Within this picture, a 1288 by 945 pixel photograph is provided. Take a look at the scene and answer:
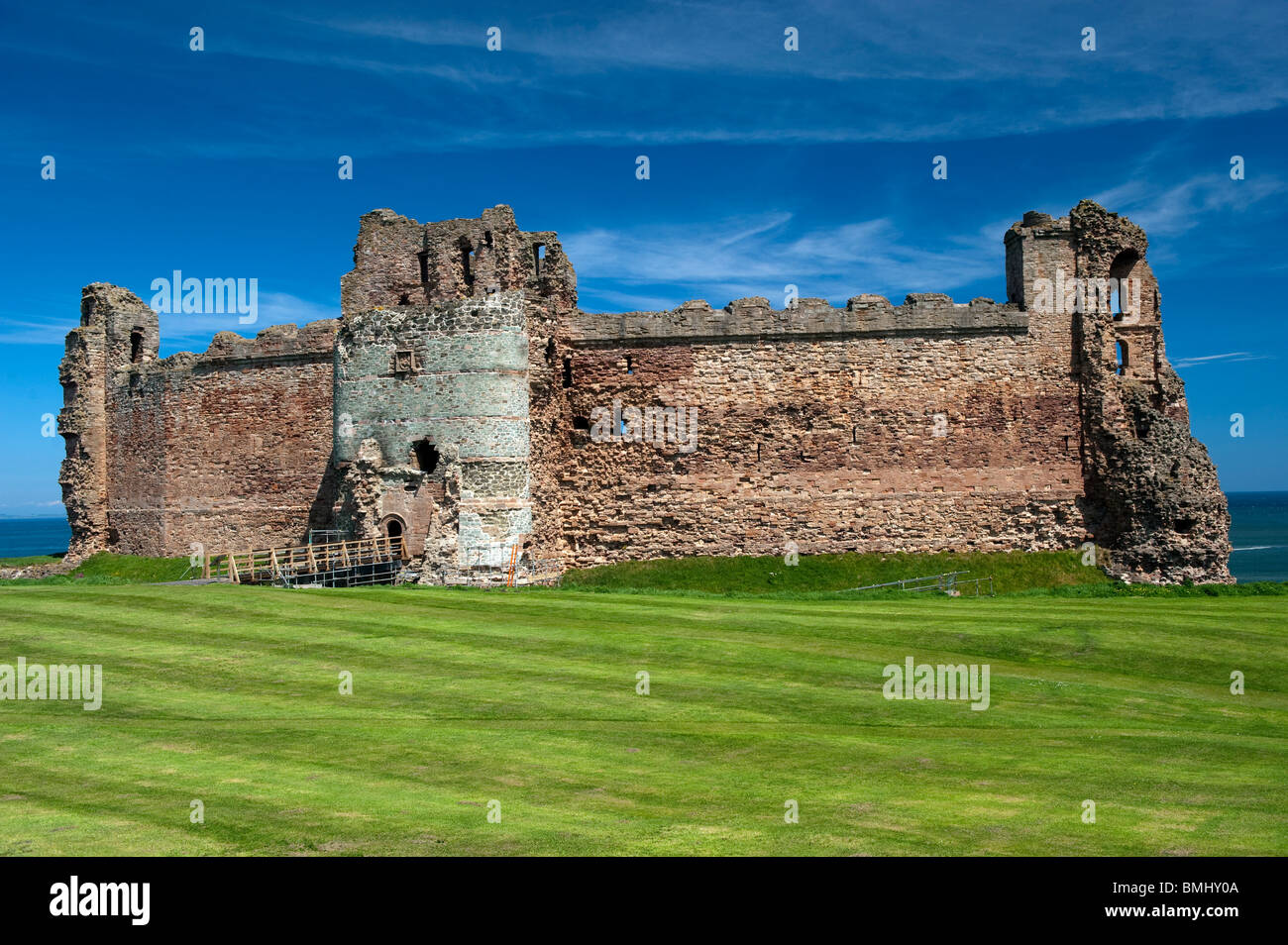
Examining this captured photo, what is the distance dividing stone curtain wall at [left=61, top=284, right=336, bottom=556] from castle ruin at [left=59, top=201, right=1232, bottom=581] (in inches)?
250

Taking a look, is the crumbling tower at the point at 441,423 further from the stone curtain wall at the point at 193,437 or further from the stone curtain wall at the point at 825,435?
the stone curtain wall at the point at 193,437

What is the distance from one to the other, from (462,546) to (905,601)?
10973mm

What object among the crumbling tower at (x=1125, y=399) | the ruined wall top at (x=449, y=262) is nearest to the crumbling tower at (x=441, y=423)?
the ruined wall top at (x=449, y=262)

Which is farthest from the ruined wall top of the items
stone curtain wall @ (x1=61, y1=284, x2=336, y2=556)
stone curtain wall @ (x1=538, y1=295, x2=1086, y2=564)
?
stone curtain wall @ (x1=61, y1=284, x2=336, y2=556)

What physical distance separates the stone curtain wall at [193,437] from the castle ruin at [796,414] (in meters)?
6.34

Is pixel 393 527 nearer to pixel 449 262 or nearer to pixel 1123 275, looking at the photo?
pixel 449 262

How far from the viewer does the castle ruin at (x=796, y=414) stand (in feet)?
88.6

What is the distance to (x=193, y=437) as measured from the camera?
36625 millimetres

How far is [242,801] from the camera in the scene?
881cm

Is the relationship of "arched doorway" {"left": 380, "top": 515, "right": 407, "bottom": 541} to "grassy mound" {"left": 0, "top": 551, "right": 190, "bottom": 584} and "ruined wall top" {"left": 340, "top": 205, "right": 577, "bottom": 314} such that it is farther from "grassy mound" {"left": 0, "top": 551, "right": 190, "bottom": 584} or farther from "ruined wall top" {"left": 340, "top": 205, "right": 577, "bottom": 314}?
"grassy mound" {"left": 0, "top": 551, "right": 190, "bottom": 584}

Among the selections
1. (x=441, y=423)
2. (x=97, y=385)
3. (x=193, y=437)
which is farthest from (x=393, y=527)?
(x=97, y=385)

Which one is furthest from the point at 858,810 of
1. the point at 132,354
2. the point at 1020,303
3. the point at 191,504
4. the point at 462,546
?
the point at 132,354

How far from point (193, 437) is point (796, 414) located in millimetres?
A: 21834

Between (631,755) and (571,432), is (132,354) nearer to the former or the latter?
(571,432)
